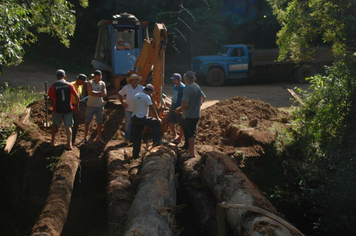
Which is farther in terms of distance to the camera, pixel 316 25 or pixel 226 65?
pixel 226 65

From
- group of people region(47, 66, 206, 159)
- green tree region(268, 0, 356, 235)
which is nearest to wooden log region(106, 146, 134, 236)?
group of people region(47, 66, 206, 159)

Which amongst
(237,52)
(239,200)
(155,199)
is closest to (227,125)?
(239,200)

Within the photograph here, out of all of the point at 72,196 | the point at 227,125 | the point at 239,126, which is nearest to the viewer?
the point at 72,196

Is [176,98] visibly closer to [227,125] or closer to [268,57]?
[227,125]

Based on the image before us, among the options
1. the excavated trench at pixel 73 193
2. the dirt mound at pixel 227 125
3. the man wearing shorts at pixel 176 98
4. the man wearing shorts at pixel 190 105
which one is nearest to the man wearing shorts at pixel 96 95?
the excavated trench at pixel 73 193

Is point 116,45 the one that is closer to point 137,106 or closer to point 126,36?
point 126,36

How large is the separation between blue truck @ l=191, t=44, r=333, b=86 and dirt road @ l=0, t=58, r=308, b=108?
632 mm

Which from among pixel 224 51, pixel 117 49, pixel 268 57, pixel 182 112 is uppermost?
pixel 117 49

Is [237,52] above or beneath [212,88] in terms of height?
above

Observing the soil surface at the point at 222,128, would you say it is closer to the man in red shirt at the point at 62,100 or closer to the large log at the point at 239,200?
the man in red shirt at the point at 62,100

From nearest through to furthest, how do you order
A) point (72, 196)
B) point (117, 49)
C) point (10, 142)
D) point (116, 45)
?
point (72, 196) → point (10, 142) → point (117, 49) → point (116, 45)

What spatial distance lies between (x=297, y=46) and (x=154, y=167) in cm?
512

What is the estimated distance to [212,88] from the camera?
2164 centimetres

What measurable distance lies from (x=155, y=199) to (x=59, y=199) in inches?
69.6
